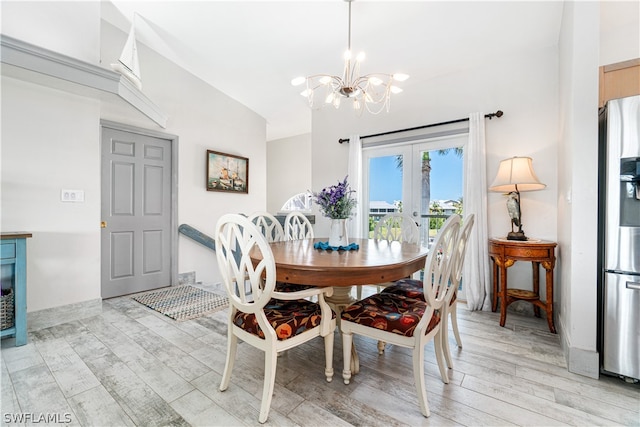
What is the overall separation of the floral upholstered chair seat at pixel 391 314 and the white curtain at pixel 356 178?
2.22m

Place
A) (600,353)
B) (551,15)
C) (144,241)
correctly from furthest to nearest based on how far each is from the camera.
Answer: (144,241) < (551,15) < (600,353)

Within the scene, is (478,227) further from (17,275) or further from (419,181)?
(17,275)

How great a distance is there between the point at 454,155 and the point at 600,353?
225 cm

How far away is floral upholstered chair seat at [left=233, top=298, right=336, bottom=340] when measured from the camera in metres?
1.46

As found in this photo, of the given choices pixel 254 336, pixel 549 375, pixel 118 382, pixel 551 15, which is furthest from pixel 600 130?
pixel 118 382

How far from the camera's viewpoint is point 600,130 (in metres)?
1.90

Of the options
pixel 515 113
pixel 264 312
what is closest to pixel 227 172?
pixel 264 312

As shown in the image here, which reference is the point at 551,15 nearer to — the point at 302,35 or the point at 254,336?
the point at 302,35

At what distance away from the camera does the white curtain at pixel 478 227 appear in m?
3.03

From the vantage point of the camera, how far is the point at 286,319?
150 centimetres

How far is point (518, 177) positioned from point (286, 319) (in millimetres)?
2439

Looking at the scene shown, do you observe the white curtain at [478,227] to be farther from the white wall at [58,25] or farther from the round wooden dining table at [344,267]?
the white wall at [58,25]

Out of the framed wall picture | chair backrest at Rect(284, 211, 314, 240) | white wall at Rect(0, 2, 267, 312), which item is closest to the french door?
chair backrest at Rect(284, 211, 314, 240)

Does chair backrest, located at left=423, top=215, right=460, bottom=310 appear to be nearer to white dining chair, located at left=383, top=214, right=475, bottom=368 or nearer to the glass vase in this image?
white dining chair, located at left=383, top=214, right=475, bottom=368
